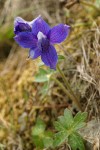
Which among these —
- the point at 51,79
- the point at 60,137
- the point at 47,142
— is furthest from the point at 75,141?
the point at 51,79

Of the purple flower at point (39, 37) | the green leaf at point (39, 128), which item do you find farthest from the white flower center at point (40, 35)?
the green leaf at point (39, 128)

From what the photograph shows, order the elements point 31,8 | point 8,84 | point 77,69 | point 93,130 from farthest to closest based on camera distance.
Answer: point 31,8 < point 8,84 < point 77,69 < point 93,130

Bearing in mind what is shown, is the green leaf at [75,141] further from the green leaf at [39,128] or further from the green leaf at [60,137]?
the green leaf at [39,128]

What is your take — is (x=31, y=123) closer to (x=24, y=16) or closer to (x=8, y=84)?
(x=8, y=84)

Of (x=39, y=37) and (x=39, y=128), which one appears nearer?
(x=39, y=37)

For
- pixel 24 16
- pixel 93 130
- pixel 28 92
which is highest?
pixel 24 16

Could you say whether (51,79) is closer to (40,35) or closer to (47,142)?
(47,142)

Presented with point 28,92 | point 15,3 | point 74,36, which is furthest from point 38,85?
point 15,3
